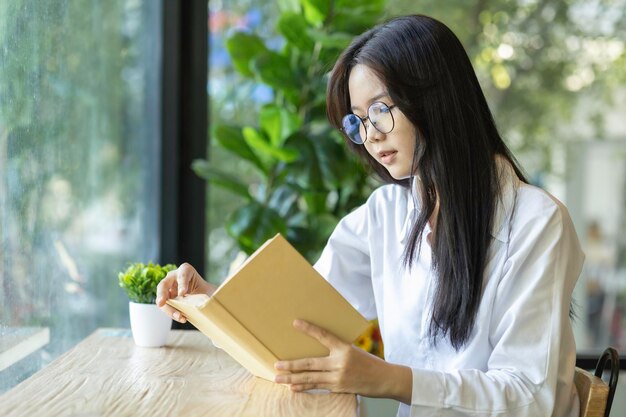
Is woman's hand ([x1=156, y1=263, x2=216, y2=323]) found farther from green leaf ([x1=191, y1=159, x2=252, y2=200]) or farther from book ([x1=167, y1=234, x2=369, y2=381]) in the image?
green leaf ([x1=191, y1=159, x2=252, y2=200])

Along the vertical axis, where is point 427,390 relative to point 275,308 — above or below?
below

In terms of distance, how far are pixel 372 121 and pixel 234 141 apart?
1.11 metres

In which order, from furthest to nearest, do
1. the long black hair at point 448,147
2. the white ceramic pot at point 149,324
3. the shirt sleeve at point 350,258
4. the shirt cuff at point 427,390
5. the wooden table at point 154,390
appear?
the shirt sleeve at point 350,258 → the white ceramic pot at point 149,324 → the long black hair at point 448,147 → the shirt cuff at point 427,390 → the wooden table at point 154,390

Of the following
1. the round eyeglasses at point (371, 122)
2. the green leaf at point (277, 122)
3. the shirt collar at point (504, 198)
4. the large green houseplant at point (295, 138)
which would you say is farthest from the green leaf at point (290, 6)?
the shirt collar at point (504, 198)

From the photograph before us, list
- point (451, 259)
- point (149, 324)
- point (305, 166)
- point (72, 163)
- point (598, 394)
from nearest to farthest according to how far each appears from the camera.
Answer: point (598, 394), point (451, 259), point (149, 324), point (72, 163), point (305, 166)

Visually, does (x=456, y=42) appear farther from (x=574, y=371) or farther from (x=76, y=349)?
(x=76, y=349)

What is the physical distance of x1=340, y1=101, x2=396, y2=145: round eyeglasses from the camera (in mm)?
1444

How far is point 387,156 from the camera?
4.88 ft

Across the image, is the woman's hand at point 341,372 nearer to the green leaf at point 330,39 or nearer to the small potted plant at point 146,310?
the small potted plant at point 146,310

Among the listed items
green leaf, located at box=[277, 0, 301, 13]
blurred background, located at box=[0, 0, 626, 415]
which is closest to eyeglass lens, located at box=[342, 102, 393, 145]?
blurred background, located at box=[0, 0, 626, 415]

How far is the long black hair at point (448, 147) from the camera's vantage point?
143 centimetres

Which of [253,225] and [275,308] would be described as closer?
[275,308]

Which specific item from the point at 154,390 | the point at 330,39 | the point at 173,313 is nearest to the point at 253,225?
the point at 330,39

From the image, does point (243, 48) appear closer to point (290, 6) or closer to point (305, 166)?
point (290, 6)
